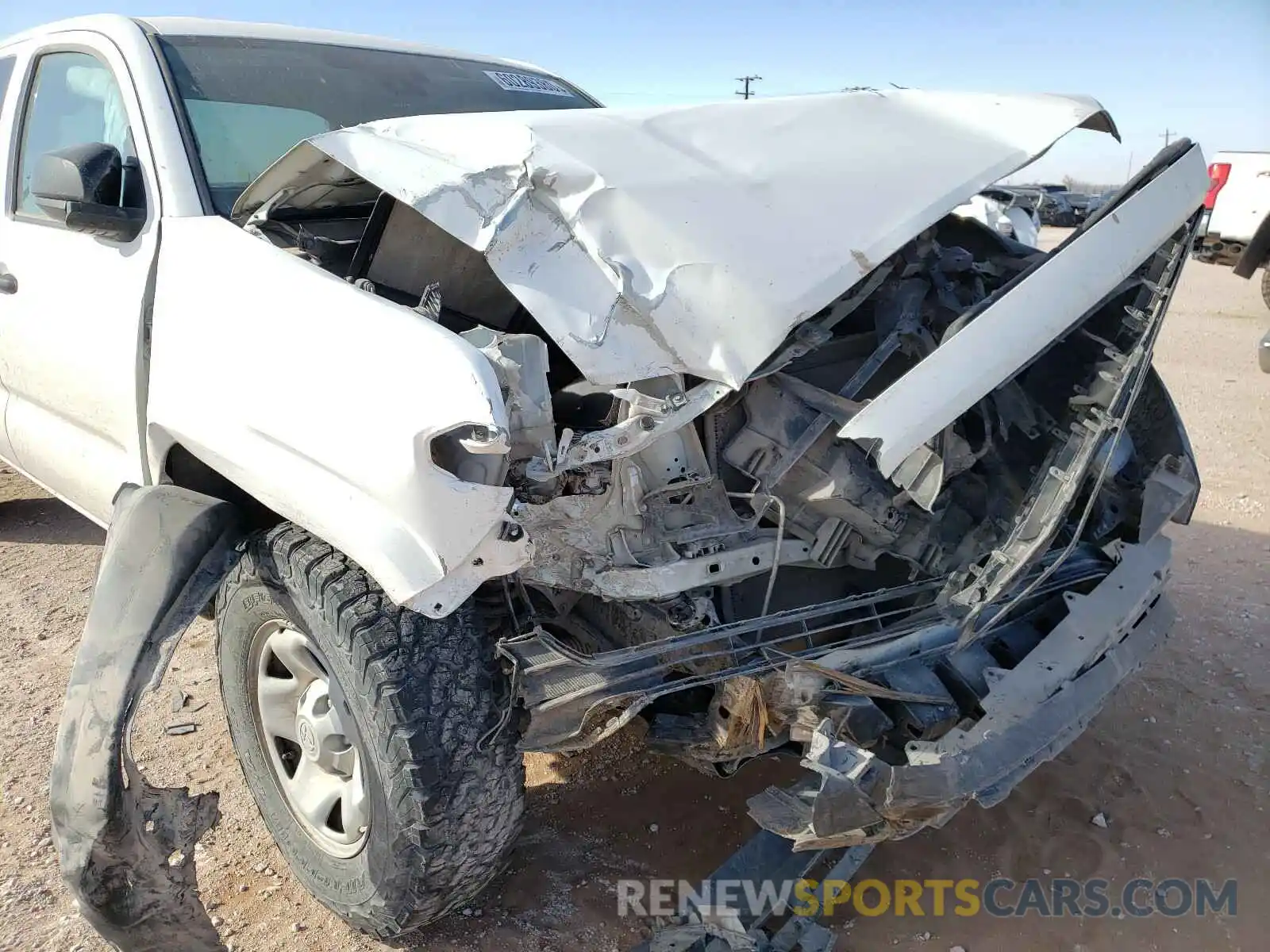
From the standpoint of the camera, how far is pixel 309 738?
2400 millimetres

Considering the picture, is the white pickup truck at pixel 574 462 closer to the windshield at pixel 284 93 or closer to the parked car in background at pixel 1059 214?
the windshield at pixel 284 93

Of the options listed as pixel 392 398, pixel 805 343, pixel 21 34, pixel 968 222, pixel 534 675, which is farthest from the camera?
pixel 21 34

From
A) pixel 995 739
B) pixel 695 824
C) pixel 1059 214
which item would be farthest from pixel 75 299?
pixel 1059 214

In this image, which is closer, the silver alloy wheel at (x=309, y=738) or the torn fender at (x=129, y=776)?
the torn fender at (x=129, y=776)

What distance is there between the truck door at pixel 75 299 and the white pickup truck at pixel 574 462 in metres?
0.03

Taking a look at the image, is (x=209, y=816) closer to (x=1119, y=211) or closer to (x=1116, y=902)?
(x=1116, y=902)

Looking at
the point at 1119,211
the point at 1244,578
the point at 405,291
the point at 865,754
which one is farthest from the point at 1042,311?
the point at 1244,578

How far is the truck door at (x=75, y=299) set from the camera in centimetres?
265

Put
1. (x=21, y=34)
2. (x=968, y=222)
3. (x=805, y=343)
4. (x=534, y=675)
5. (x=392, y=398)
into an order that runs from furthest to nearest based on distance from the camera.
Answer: (x=21, y=34) < (x=968, y=222) < (x=805, y=343) < (x=534, y=675) < (x=392, y=398)

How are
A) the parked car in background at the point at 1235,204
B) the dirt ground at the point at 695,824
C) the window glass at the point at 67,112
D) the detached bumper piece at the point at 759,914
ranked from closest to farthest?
the detached bumper piece at the point at 759,914 → the dirt ground at the point at 695,824 → the window glass at the point at 67,112 → the parked car in background at the point at 1235,204

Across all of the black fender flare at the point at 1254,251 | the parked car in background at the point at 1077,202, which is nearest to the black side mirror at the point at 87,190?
the black fender flare at the point at 1254,251

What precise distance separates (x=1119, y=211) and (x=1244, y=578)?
9.80 feet

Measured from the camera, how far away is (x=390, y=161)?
84.1 inches

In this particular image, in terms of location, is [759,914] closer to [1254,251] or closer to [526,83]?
[526,83]
